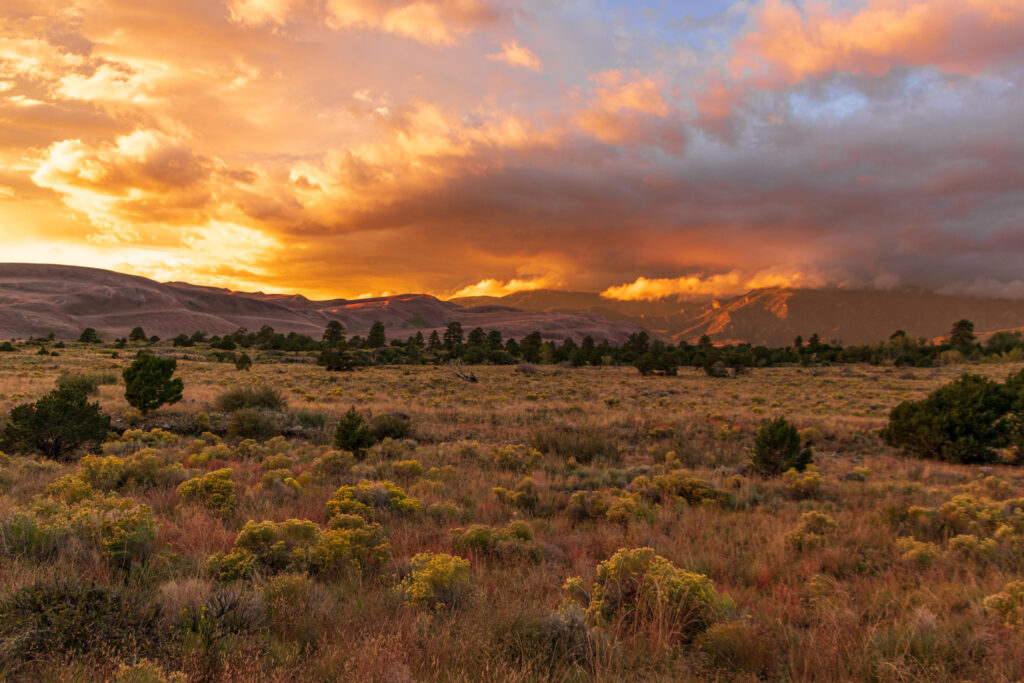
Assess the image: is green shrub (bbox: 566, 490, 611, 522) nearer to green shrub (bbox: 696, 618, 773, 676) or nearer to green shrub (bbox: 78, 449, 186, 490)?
green shrub (bbox: 696, 618, 773, 676)

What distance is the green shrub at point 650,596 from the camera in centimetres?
441

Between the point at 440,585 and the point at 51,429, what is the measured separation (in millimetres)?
11854

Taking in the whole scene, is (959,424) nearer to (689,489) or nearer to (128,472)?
(689,489)

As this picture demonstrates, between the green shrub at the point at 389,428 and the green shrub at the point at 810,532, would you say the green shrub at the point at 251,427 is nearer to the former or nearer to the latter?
the green shrub at the point at 389,428

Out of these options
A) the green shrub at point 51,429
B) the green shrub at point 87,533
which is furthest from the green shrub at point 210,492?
the green shrub at point 51,429

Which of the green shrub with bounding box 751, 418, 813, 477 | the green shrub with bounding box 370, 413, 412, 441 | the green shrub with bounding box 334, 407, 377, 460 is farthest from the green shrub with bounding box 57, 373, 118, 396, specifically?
the green shrub with bounding box 751, 418, 813, 477

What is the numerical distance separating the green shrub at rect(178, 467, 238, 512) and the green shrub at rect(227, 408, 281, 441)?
310 inches

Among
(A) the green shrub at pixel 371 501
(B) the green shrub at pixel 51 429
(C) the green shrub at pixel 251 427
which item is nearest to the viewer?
(A) the green shrub at pixel 371 501

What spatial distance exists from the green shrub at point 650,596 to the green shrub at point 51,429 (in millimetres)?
12766

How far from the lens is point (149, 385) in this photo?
17.4m

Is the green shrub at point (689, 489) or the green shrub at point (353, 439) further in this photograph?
the green shrub at point (353, 439)

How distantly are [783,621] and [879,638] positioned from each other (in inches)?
33.0

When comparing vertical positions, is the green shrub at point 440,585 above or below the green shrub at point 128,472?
above

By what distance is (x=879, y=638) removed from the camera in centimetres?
405
